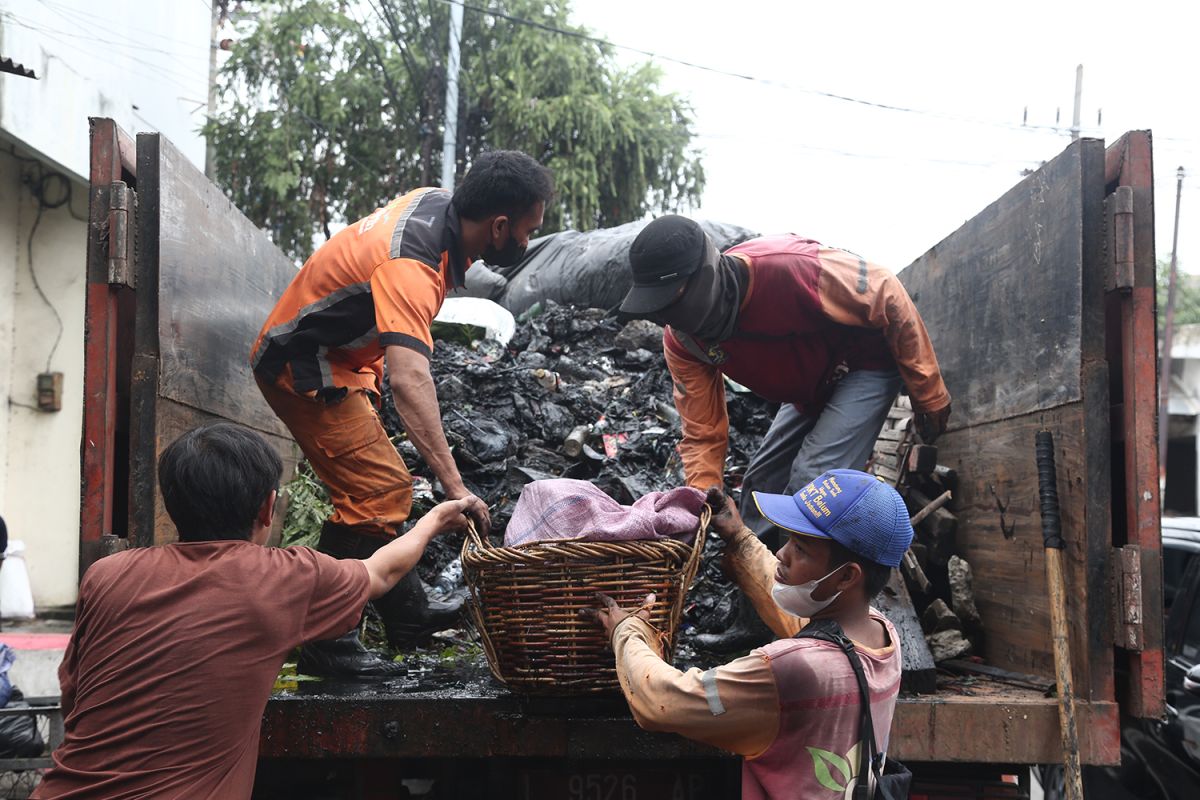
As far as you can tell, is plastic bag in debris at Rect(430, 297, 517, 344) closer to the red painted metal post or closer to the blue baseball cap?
the red painted metal post

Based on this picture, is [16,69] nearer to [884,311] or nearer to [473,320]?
[473,320]

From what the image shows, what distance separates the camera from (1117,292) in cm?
255

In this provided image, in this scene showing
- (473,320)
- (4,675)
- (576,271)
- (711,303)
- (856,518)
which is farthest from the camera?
(576,271)

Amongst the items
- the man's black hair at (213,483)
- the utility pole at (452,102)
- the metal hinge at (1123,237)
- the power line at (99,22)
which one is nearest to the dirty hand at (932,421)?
the metal hinge at (1123,237)

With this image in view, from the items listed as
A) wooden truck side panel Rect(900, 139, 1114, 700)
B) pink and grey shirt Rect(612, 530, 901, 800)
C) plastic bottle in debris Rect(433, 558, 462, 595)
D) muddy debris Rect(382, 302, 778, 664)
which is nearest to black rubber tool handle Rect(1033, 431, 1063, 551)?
wooden truck side panel Rect(900, 139, 1114, 700)

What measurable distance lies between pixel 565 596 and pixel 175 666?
0.80 meters

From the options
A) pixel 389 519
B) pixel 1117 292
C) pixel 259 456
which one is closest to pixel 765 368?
pixel 1117 292

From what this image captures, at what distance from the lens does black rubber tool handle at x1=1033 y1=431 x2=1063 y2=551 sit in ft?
8.58

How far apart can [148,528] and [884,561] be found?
6.07ft

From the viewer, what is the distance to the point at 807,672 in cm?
172

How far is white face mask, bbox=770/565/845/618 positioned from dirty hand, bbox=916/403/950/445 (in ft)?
A: 5.02

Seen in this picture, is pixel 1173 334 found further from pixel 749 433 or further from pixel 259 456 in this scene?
pixel 259 456

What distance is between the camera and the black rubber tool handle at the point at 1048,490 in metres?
2.62

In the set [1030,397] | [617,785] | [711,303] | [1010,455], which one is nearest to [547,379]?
[711,303]
